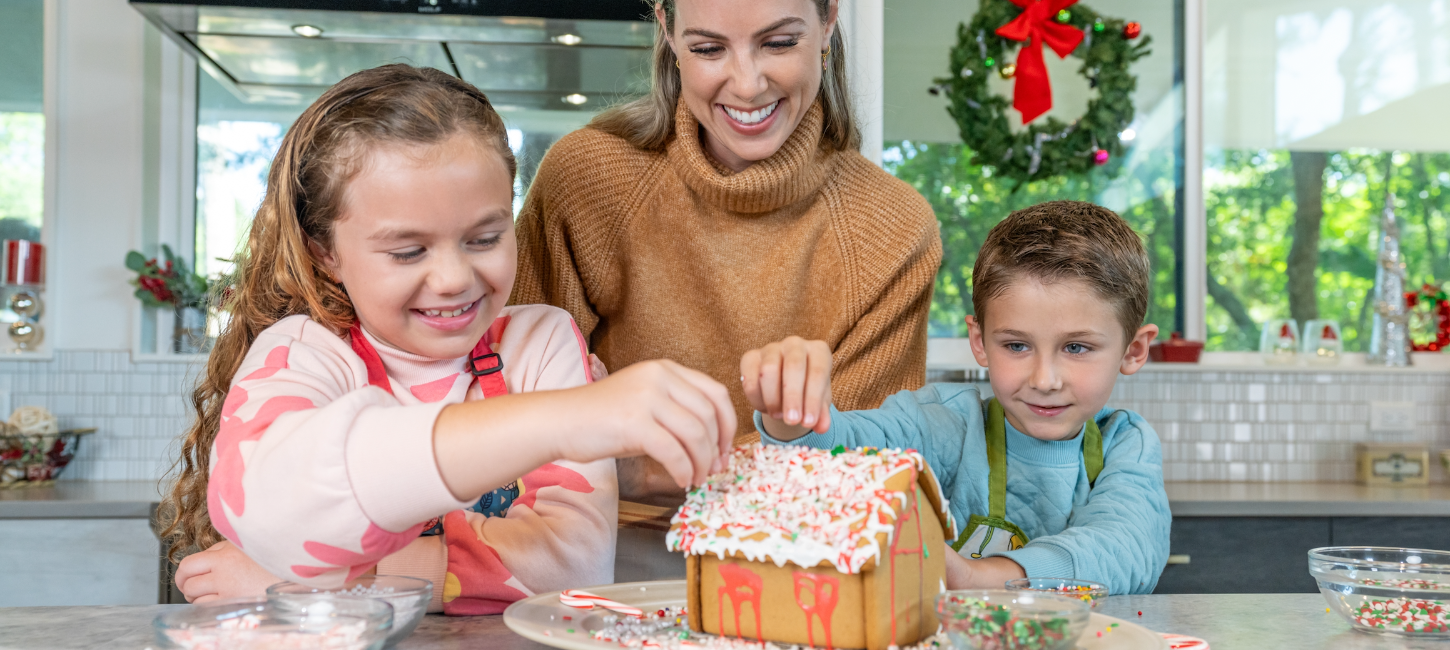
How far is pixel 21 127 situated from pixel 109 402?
80cm

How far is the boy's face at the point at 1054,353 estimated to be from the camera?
53.9 inches

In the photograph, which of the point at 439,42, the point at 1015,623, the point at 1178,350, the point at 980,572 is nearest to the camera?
the point at 1015,623

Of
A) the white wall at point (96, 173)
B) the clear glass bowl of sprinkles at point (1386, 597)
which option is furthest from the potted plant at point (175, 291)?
the clear glass bowl of sprinkles at point (1386, 597)

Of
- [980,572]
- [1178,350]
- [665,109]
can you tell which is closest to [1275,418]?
[1178,350]

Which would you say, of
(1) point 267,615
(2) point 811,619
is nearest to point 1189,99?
(2) point 811,619

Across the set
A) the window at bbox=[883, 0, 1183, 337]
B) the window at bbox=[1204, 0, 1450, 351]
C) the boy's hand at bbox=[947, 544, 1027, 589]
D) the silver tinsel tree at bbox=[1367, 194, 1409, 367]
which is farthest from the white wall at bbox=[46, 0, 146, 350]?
the silver tinsel tree at bbox=[1367, 194, 1409, 367]

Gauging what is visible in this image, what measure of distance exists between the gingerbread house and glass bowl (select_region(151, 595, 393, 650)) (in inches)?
9.6

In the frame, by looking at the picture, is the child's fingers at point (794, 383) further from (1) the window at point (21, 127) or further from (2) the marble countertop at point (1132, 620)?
(1) the window at point (21, 127)

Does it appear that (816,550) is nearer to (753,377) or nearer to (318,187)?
(753,377)

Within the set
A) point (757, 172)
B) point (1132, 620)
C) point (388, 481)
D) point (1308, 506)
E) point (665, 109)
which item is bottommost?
point (1308, 506)

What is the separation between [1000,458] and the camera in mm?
1441

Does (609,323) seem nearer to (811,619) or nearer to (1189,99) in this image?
(811,619)

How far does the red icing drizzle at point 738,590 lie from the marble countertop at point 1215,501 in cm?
200

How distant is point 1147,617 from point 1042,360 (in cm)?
48
